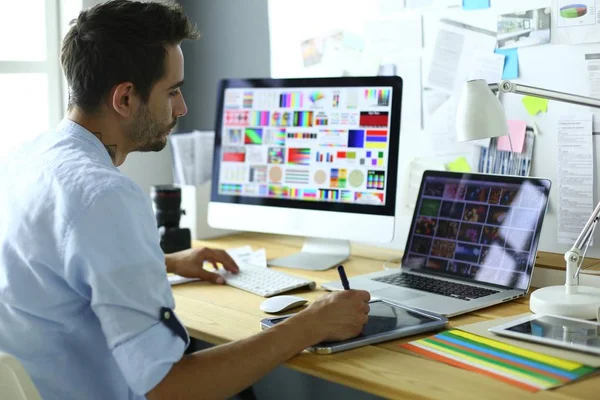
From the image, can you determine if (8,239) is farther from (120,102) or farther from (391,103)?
(391,103)

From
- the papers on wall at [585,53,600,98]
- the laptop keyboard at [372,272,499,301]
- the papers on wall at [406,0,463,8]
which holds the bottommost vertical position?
the laptop keyboard at [372,272,499,301]

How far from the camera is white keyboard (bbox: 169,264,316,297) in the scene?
1830mm

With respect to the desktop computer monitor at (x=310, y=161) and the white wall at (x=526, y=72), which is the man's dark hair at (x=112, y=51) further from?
the white wall at (x=526, y=72)

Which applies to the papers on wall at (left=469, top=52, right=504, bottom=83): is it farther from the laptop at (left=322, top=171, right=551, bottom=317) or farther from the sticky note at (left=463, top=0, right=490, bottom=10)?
the laptop at (left=322, top=171, right=551, bottom=317)

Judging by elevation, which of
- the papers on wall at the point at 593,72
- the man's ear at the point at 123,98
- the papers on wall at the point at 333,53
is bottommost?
the man's ear at the point at 123,98

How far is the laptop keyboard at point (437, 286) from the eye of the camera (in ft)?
5.62

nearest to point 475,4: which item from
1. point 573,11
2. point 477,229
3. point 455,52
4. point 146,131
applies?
point 455,52

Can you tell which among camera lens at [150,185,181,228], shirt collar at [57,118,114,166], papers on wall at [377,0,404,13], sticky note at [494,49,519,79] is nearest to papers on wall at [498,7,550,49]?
sticky note at [494,49,519,79]

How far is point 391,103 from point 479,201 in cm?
34

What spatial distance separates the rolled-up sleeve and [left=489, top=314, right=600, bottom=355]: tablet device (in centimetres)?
61

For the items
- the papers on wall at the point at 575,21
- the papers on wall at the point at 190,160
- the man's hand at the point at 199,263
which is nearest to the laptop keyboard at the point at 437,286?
the man's hand at the point at 199,263

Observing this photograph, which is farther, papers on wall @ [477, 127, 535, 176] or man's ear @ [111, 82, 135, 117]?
papers on wall @ [477, 127, 535, 176]

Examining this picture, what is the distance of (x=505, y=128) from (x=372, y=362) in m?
0.60

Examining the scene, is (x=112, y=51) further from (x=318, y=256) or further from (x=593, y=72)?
(x=593, y=72)
